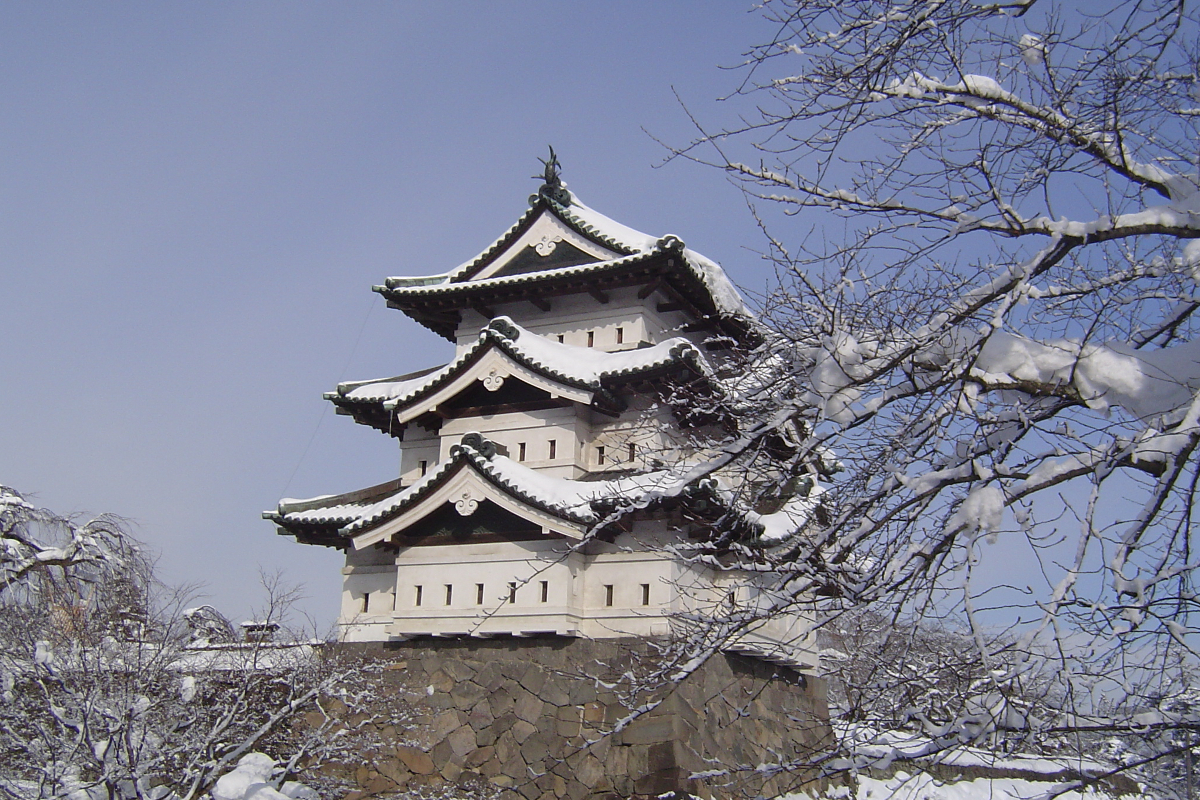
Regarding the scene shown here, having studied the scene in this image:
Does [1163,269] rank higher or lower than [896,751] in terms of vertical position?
higher

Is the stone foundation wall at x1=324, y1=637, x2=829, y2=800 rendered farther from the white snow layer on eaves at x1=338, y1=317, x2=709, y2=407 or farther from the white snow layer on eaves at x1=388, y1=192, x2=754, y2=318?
the white snow layer on eaves at x1=388, y1=192, x2=754, y2=318

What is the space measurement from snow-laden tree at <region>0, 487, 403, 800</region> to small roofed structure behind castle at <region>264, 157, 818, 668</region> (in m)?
1.17

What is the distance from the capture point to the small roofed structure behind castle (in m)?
12.0

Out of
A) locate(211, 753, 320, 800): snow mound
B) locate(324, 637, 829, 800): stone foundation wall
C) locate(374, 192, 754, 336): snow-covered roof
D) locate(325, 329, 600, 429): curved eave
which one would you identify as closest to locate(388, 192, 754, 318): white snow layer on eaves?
locate(374, 192, 754, 336): snow-covered roof

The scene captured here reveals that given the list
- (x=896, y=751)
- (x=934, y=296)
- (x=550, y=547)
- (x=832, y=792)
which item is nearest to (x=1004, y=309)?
(x=934, y=296)

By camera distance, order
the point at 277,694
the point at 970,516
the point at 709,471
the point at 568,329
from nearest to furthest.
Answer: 1. the point at 970,516
2. the point at 709,471
3. the point at 277,694
4. the point at 568,329

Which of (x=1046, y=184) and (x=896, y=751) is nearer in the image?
(x=896, y=751)

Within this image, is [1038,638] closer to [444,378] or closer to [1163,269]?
[1163,269]

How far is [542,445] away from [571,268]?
114 inches

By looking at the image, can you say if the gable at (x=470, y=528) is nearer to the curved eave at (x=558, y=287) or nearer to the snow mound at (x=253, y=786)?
the snow mound at (x=253, y=786)

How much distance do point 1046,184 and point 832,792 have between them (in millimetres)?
11805

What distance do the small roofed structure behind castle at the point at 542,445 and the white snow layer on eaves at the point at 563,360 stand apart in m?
0.03

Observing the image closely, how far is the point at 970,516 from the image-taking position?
14.4 feet

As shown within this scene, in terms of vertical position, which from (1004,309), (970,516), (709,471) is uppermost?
(1004,309)
